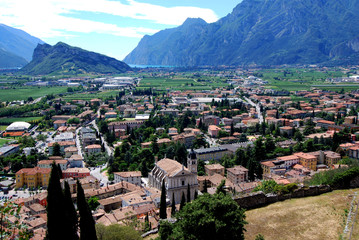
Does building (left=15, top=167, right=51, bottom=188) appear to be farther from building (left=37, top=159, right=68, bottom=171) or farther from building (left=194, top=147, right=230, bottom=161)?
building (left=194, top=147, right=230, bottom=161)

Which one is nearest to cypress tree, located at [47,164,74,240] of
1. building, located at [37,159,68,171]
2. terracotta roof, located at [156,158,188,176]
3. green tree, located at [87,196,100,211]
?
green tree, located at [87,196,100,211]

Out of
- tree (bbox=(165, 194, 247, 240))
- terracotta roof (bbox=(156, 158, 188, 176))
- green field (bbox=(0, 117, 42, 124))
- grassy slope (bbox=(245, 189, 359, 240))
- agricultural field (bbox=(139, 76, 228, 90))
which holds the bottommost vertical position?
green field (bbox=(0, 117, 42, 124))

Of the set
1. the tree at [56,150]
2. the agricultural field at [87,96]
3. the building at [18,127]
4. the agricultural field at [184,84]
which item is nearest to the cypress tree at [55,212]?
the tree at [56,150]

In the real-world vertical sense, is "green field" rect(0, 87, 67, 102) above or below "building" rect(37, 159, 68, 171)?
above

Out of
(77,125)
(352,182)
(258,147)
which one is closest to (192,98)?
(77,125)

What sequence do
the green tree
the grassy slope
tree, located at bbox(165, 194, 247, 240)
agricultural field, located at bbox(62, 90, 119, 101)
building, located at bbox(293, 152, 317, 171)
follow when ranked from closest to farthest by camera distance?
tree, located at bbox(165, 194, 247, 240) → the grassy slope → the green tree → building, located at bbox(293, 152, 317, 171) → agricultural field, located at bbox(62, 90, 119, 101)

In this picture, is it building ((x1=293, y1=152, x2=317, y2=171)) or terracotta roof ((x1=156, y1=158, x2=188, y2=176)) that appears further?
building ((x1=293, y1=152, x2=317, y2=171))

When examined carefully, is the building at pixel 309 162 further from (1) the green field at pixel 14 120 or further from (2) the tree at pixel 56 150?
(1) the green field at pixel 14 120

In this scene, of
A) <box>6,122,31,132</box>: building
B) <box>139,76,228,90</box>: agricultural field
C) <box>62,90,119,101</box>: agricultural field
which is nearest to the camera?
<box>6,122,31,132</box>: building
